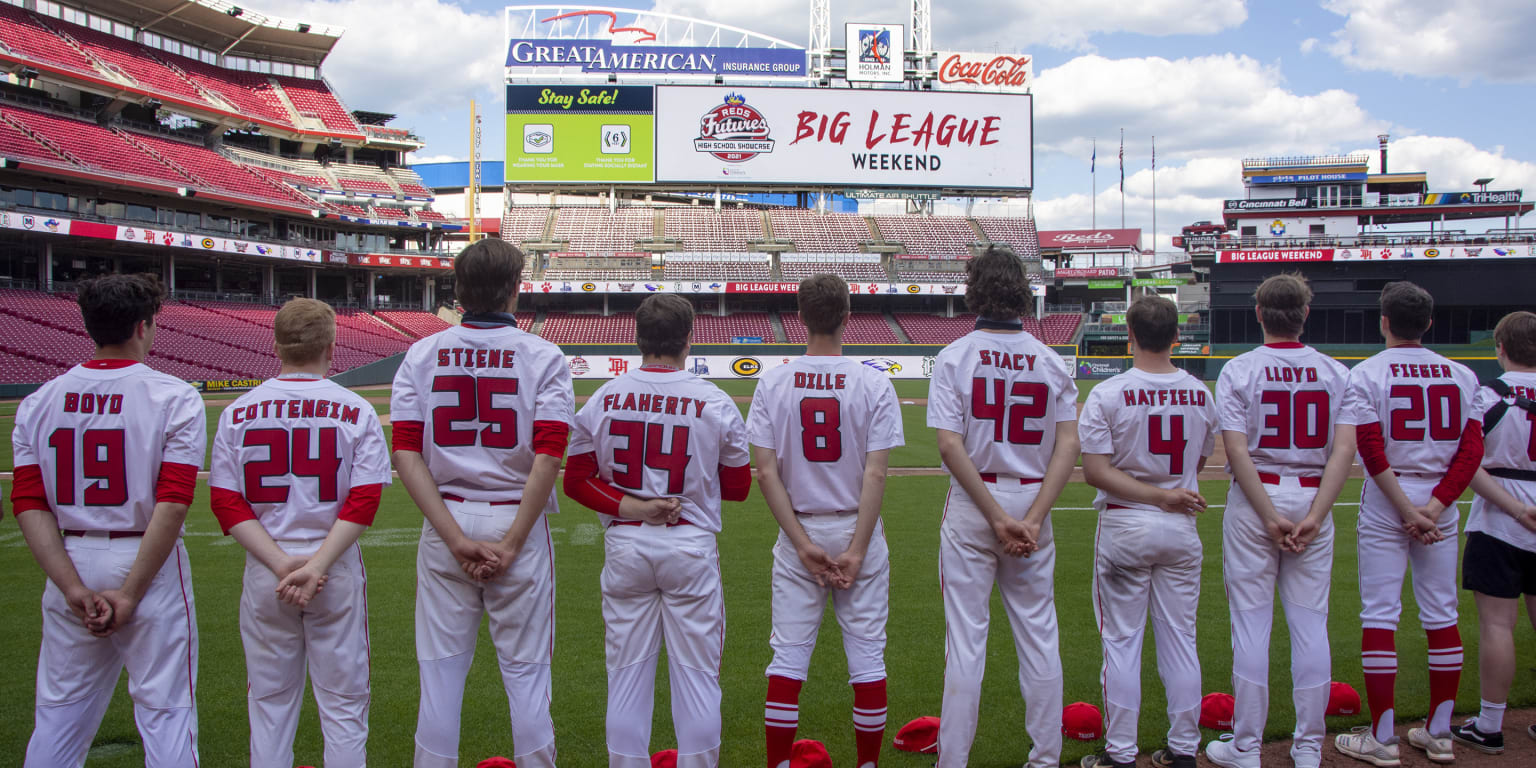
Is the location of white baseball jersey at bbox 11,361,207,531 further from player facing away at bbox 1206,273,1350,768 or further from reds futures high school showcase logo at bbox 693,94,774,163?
reds futures high school showcase logo at bbox 693,94,774,163

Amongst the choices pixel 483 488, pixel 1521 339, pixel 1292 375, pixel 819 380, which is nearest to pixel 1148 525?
pixel 1292 375

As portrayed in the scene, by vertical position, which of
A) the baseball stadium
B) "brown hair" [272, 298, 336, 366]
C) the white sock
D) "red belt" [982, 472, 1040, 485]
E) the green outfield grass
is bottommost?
the green outfield grass

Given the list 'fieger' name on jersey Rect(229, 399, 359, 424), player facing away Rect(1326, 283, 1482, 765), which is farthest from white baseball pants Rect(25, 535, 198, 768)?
player facing away Rect(1326, 283, 1482, 765)

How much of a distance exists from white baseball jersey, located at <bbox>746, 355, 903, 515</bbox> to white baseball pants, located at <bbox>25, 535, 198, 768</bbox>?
2.25 m

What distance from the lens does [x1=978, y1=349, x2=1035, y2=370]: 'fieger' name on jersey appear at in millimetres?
3857

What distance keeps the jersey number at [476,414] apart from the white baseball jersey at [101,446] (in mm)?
823

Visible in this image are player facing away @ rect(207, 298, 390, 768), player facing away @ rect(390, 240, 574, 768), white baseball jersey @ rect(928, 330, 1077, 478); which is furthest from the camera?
white baseball jersey @ rect(928, 330, 1077, 478)

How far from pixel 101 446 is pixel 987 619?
11.1ft

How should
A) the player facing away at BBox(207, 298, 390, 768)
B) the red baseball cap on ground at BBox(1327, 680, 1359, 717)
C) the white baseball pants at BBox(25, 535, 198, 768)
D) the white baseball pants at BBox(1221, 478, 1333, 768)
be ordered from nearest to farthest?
the white baseball pants at BBox(25, 535, 198, 768), the player facing away at BBox(207, 298, 390, 768), the white baseball pants at BBox(1221, 478, 1333, 768), the red baseball cap on ground at BBox(1327, 680, 1359, 717)

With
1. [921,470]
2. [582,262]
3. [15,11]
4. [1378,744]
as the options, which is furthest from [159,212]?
[1378,744]

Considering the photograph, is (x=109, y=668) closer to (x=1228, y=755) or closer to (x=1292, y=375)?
(x=1228, y=755)

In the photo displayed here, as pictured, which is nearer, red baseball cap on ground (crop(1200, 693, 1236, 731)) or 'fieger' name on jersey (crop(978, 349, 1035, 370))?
'fieger' name on jersey (crop(978, 349, 1035, 370))

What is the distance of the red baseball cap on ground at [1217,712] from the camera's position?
463 cm

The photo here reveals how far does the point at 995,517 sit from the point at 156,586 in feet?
10.3
